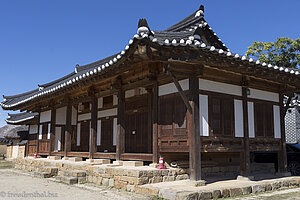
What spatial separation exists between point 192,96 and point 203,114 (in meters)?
0.70

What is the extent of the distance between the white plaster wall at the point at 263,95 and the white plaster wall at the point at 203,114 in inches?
88.7

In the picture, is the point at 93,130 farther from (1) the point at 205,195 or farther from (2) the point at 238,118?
(1) the point at 205,195

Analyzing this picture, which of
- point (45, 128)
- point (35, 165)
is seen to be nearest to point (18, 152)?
point (45, 128)

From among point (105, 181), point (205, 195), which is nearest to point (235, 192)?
point (205, 195)

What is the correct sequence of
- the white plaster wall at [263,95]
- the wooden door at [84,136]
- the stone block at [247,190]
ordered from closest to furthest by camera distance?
the stone block at [247,190]
the white plaster wall at [263,95]
the wooden door at [84,136]

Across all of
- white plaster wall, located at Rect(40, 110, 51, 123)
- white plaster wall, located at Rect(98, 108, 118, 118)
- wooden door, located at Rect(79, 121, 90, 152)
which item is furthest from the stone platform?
white plaster wall, located at Rect(40, 110, 51, 123)

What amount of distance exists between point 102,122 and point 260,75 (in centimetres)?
773

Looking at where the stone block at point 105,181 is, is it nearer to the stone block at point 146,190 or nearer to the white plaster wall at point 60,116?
the stone block at point 146,190

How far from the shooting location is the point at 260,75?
910 cm

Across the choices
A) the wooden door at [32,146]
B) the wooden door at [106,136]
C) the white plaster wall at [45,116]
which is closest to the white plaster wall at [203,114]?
the wooden door at [106,136]

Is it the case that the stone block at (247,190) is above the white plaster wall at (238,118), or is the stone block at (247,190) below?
below

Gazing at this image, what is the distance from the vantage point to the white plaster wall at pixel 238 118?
368 inches

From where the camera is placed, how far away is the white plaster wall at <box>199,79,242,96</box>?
8767 millimetres

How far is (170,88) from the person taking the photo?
916 cm
